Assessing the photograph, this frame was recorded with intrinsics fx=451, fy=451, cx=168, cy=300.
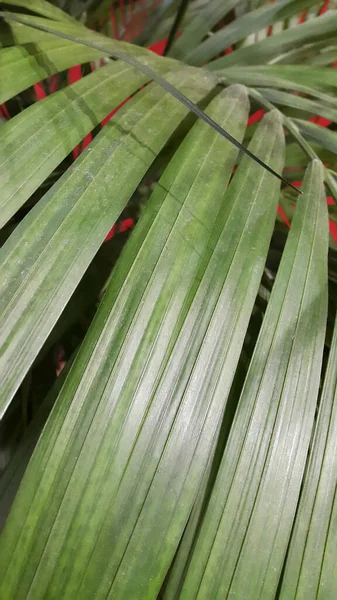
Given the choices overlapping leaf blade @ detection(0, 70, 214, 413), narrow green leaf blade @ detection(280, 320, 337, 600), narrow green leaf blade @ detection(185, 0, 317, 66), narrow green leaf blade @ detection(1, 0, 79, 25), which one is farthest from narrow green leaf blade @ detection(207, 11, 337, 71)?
narrow green leaf blade @ detection(280, 320, 337, 600)

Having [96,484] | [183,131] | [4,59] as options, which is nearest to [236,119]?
[183,131]

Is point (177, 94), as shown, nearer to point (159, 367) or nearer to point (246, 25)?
point (159, 367)

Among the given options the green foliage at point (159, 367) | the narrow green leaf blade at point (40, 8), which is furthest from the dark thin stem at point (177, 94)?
the narrow green leaf blade at point (40, 8)

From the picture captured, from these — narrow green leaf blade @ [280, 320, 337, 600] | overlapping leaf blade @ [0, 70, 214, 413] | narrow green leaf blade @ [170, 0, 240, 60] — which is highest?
narrow green leaf blade @ [170, 0, 240, 60]

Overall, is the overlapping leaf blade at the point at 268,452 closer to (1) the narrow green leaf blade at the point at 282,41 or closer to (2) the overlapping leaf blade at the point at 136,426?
(2) the overlapping leaf blade at the point at 136,426

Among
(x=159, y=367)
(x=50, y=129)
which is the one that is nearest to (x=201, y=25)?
(x=50, y=129)

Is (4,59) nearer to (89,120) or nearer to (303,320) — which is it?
(89,120)

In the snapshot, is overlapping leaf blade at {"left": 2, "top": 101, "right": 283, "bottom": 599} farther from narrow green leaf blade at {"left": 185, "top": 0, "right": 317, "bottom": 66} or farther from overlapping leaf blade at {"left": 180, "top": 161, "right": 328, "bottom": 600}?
narrow green leaf blade at {"left": 185, "top": 0, "right": 317, "bottom": 66}
